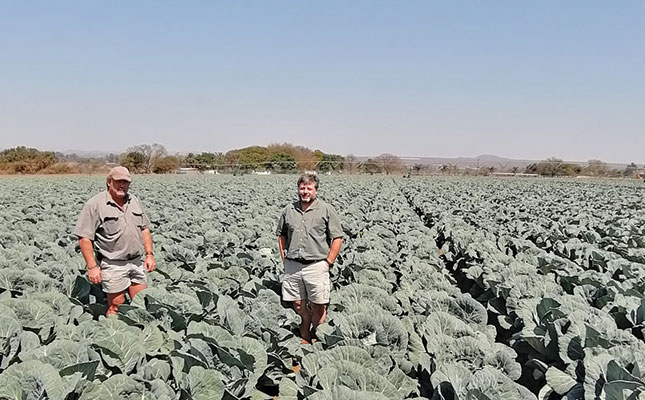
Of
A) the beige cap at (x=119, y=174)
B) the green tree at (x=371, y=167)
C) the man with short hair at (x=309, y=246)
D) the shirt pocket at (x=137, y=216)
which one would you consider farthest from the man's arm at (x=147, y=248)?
the green tree at (x=371, y=167)

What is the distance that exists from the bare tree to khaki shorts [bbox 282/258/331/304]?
46.3 meters

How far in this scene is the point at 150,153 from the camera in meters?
48.8

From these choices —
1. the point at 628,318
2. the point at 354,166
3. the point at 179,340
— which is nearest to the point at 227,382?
the point at 179,340

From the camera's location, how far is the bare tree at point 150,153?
158ft

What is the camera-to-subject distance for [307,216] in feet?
15.6

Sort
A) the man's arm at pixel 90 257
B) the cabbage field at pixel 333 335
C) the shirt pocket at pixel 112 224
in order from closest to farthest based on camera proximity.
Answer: the cabbage field at pixel 333 335
the man's arm at pixel 90 257
the shirt pocket at pixel 112 224

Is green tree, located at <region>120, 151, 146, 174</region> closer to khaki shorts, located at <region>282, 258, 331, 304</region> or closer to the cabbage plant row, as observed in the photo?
the cabbage plant row

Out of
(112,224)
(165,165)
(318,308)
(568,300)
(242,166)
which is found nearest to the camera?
(568,300)

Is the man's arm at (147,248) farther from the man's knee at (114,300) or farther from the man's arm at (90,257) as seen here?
the man's arm at (90,257)

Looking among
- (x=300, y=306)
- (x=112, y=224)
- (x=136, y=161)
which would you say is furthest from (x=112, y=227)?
(x=136, y=161)

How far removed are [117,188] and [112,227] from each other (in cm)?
36

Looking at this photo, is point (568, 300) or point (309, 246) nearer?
point (568, 300)

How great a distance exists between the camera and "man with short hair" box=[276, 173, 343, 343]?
4723 mm

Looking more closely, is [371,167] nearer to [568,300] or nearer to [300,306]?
[300,306]
